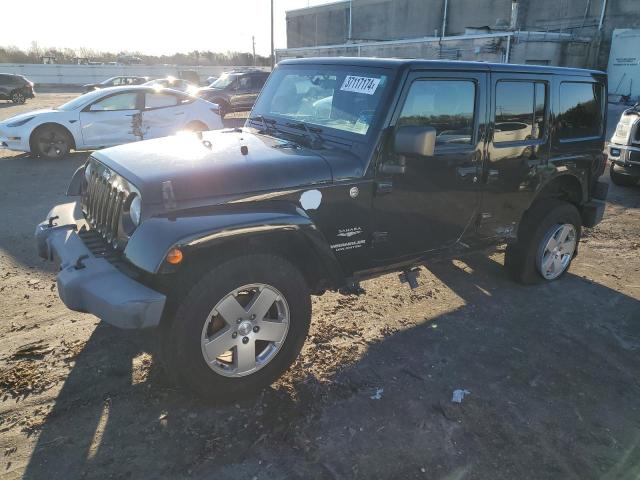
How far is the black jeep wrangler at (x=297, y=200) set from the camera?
2.62 metres

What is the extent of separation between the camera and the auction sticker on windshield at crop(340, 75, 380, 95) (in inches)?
131

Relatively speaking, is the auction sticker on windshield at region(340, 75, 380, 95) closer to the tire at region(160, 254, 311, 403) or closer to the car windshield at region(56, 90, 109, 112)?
the tire at region(160, 254, 311, 403)

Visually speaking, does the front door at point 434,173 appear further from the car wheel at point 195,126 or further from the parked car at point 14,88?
the parked car at point 14,88

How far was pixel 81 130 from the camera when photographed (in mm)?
10195

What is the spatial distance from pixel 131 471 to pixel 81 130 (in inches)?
372

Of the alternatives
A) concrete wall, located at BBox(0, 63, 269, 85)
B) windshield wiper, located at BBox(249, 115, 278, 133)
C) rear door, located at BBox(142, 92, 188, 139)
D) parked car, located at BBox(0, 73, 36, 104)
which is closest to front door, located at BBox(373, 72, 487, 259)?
windshield wiper, located at BBox(249, 115, 278, 133)

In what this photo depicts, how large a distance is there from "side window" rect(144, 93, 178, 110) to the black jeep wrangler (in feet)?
23.7

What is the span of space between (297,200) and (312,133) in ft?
2.56

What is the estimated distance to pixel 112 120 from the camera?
10.3m

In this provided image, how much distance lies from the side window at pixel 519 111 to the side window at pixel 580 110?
0.31m

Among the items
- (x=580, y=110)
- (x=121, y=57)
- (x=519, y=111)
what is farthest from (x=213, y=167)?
(x=121, y=57)

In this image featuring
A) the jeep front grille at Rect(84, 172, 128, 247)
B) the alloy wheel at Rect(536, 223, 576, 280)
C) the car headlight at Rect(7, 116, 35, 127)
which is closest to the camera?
the jeep front grille at Rect(84, 172, 128, 247)

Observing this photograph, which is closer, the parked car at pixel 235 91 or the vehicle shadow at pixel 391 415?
the vehicle shadow at pixel 391 415

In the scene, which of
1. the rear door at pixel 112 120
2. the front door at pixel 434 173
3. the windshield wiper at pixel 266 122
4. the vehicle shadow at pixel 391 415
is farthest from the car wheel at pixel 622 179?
the rear door at pixel 112 120
